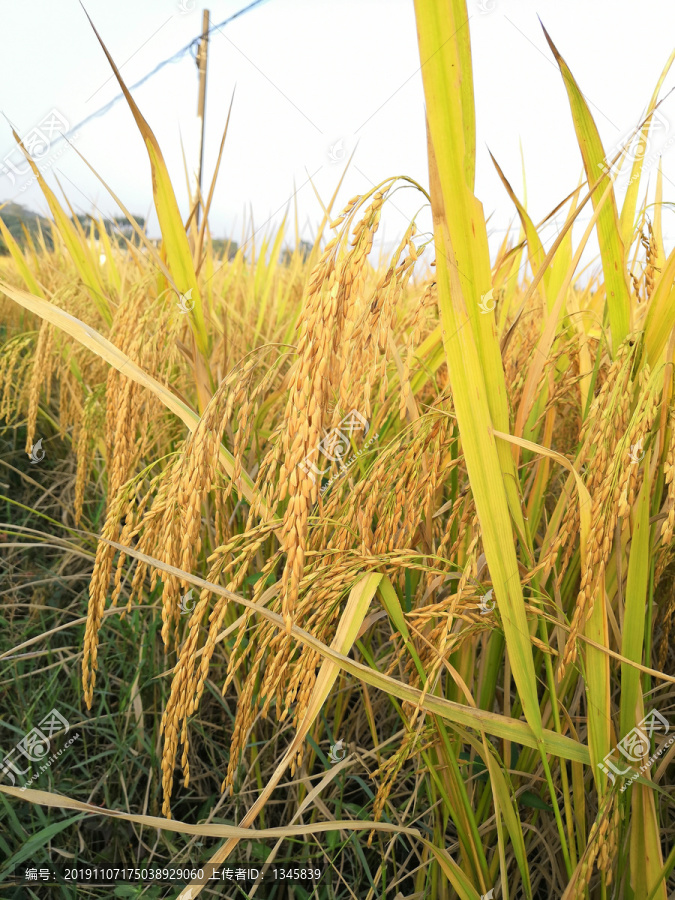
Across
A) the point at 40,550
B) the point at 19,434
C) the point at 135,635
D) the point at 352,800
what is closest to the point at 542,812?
the point at 352,800

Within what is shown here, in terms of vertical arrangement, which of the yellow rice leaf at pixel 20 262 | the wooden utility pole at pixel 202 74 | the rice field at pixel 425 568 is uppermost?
the wooden utility pole at pixel 202 74

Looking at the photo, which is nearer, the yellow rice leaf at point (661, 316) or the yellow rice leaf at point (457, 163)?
the yellow rice leaf at point (457, 163)

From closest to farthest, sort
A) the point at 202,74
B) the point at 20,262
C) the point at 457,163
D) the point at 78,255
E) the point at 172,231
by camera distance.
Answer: the point at 457,163, the point at 172,231, the point at 78,255, the point at 20,262, the point at 202,74

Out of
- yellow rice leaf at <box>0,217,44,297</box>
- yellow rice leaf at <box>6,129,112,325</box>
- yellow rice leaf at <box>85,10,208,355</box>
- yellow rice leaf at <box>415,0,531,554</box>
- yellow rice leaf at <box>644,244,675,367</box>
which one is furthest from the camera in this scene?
yellow rice leaf at <box>0,217,44,297</box>

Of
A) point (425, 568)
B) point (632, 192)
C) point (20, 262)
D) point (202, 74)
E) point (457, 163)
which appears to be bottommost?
point (425, 568)

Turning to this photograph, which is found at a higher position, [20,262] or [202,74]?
[202,74]

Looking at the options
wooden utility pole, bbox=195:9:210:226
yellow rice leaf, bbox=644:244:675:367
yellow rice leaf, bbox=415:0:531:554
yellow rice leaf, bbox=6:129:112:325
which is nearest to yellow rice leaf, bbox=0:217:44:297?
yellow rice leaf, bbox=6:129:112:325

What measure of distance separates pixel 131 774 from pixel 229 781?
76 cm

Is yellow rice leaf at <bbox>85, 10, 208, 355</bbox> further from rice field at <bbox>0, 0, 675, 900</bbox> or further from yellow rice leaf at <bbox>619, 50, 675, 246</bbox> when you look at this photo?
yellow rice leaf at <bbox>619, 50, 675, 246</bbox>

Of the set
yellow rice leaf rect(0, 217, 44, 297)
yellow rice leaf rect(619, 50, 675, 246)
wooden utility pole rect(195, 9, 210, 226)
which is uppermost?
wooden utility pole rect(195, 9, 210, 226)

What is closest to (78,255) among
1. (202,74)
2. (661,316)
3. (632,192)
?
(202,74)

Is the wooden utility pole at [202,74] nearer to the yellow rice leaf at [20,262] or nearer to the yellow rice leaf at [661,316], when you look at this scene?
the yellow rice leaf at [20,262]

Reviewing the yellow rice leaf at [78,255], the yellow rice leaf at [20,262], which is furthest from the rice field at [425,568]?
the yellow rice leaf at [20,262]

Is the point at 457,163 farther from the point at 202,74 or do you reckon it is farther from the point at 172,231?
the point at 202,74
